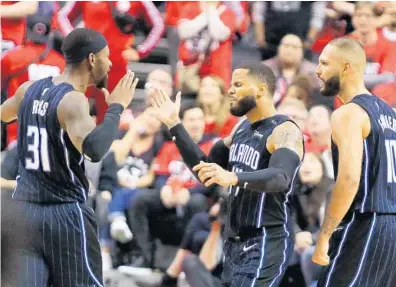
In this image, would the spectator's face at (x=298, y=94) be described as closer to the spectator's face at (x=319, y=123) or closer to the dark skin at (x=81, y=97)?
the spectator's face at (x=319, y=123)

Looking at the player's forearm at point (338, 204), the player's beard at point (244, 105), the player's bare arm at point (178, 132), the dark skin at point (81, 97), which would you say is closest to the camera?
the player's forearm at point (338, 204)

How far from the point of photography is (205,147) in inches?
330

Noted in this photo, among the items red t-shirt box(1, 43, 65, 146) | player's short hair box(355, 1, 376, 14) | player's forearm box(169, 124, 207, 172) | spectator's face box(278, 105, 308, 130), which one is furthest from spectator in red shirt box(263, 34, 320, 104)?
player's forearm box(169, 124, 207, 172)

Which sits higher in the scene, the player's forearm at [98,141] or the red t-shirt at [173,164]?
the player's forearm at [98,141]

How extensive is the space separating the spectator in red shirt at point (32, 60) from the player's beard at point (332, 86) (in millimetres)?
3624

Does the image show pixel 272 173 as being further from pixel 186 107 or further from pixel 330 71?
pixel 186 107

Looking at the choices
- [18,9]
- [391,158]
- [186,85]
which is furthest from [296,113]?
[391,158]

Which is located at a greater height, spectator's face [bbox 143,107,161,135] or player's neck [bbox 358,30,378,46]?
player's neck [bbox 358,30,378,46]

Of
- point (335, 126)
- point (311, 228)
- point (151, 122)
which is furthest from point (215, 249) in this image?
point (335, 126)

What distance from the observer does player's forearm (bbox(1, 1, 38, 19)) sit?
8906mm

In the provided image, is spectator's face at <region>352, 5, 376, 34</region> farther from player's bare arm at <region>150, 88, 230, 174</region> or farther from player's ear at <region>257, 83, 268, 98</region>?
player's bare arm at <region>150, 88, 230, 174</region>

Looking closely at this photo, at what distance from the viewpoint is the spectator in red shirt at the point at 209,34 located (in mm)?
A: 9023

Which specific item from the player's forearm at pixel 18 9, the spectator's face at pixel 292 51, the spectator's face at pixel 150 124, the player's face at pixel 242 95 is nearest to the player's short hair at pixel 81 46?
the player's face at pixel 242 95

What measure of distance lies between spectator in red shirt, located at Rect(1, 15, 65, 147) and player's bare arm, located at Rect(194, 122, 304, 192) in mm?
3696
